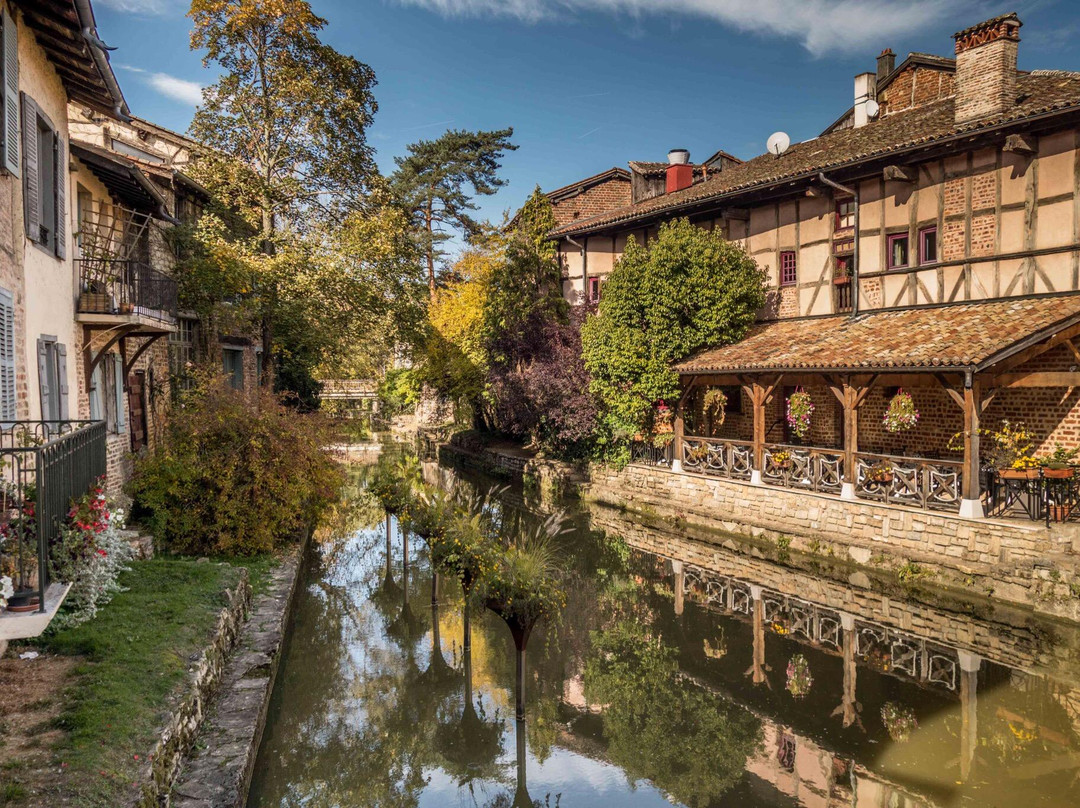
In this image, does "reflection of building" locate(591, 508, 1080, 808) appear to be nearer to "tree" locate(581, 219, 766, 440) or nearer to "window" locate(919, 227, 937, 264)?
"tree" locate(581, 219, 766, 440)

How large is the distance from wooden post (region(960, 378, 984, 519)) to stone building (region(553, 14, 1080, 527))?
32mm

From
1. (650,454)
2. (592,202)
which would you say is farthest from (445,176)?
(650,454)

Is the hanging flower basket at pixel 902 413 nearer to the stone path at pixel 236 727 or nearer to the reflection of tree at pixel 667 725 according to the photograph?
the reflection of tree at pixel 667 725

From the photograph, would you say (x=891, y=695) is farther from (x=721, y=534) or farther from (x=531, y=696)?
(x=721, y=534)

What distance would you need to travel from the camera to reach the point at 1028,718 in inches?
324

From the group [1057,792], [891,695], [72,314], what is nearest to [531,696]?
[891,695]

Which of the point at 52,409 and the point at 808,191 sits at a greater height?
the point at 808,191

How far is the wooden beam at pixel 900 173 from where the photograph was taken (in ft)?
52.6

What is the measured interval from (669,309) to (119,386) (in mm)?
12298

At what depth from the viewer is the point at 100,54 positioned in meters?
8.35

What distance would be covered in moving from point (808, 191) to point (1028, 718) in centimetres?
1300

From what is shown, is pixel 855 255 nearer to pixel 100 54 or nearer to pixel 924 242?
pixel 924 242

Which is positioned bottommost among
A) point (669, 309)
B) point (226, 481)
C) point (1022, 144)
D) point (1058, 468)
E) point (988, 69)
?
point (226, 481)

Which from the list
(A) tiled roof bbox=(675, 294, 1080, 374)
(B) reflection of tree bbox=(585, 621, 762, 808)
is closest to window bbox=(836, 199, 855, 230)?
(A) tiled roof bbox=(675, 294, 1080, 374)
